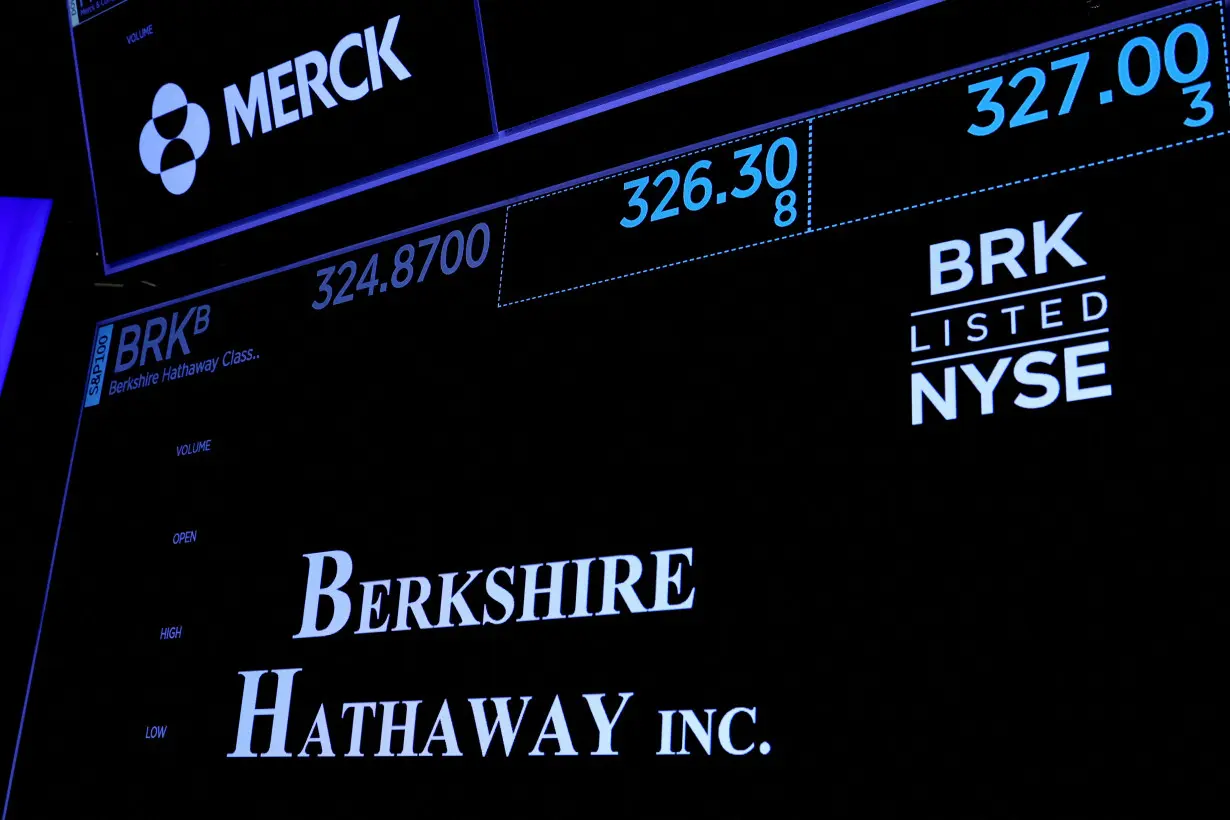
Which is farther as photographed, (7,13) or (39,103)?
(39,103)

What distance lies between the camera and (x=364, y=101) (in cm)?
206

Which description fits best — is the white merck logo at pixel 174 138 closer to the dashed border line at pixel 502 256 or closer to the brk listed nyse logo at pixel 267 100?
the brk listed nyse logo at pixel 267 100

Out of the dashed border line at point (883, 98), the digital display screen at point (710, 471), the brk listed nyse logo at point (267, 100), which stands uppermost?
the brk listed nyse logo at point (267, 100)

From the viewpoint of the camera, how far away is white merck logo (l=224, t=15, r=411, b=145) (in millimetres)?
2043

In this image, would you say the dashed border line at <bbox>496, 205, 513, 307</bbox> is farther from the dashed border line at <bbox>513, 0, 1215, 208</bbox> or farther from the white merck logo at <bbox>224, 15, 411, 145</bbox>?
the white merck logo at <bbox>224, 15, 411, 145</bbox>

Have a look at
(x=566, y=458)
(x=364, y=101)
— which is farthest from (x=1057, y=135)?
(x=364, y=101)

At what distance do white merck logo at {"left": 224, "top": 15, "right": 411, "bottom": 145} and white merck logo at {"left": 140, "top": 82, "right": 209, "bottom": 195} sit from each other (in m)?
0.09

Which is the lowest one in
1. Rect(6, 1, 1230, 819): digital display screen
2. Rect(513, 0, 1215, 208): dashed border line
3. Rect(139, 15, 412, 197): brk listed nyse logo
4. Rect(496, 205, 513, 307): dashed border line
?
Rect(6, 1, 1230, 819): digital display screen

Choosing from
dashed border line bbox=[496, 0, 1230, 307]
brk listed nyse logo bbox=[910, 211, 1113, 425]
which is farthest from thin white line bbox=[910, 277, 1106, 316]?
dashed border line bbox=[496, 0, 1230, 307]

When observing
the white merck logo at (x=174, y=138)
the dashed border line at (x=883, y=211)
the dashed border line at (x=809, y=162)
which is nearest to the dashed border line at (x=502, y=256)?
the dashed border line at (x=883, y=211)

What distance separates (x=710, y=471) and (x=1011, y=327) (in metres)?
0.42

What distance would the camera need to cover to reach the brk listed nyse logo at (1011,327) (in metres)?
1.43

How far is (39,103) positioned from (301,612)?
1439 mm

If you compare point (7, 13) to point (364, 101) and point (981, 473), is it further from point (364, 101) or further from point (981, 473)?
point (981, 473)
